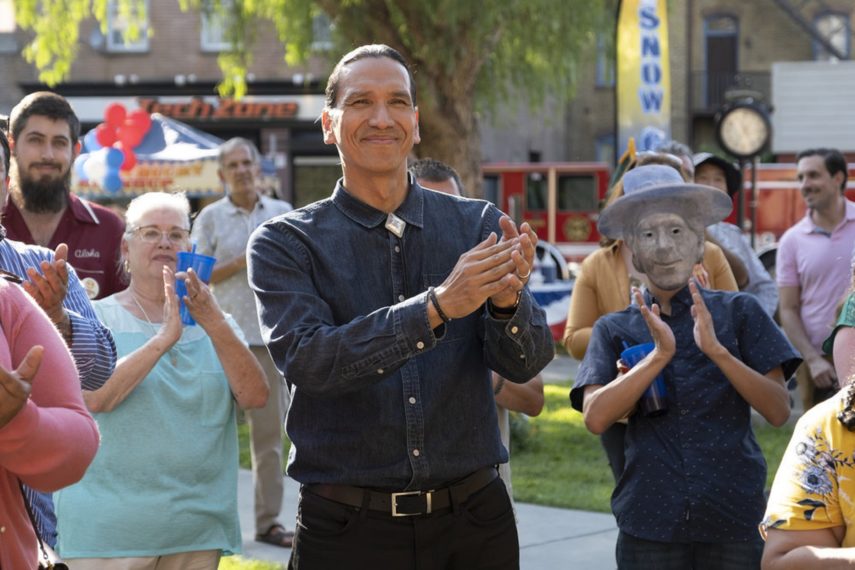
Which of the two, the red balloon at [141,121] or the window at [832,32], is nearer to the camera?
the red balloon at [141,121]

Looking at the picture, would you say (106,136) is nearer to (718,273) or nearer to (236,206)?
(236,206)

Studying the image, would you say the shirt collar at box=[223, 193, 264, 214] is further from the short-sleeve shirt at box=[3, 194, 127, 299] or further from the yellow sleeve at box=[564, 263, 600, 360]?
the yellow sleeve at box=[564, 263, 600, 360]

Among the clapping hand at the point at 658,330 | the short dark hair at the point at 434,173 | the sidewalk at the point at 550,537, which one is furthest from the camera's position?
the sidewalk at the point at 550,537

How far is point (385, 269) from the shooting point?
333 centimetres

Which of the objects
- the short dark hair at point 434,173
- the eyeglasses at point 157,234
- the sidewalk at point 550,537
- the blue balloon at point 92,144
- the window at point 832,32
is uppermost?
the window at point 832,32

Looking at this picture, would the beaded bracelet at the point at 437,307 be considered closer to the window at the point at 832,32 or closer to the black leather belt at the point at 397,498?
the black leather belt at the point at 397,498

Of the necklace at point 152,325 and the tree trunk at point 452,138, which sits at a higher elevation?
the tree trunk at point 452,138

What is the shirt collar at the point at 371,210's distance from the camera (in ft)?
11.0

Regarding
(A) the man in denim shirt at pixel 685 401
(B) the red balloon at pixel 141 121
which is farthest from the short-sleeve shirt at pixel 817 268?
(B) the red balloon at pixel 141 121

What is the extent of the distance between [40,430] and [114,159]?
13.0m

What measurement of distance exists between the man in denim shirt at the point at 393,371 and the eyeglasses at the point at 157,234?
53.7 inches

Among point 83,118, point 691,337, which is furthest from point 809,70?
point 691,337

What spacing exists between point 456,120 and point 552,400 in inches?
119

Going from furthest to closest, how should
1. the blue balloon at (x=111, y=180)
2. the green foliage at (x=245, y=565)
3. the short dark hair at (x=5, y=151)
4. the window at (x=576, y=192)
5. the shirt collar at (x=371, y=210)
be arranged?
the window at (x=576, y=192), the blue balloon at (x=111, y=180), the green foliage at (x=245, y=565), the shirt collar at (x=371, y=210), the short dark hair at (x=5, y=151)
